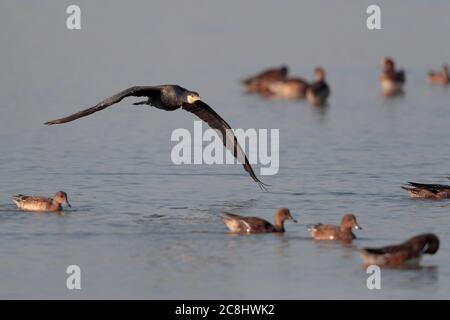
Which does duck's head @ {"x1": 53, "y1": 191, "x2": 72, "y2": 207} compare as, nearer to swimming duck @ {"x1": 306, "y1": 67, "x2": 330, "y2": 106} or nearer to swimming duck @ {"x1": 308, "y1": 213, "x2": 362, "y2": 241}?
swimming duck @ {"x1": 308, "y1": 213, "x2": 362, "y2": 241}

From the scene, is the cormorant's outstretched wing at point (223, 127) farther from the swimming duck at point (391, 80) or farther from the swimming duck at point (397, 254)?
the swimming duck at point (391, 80)

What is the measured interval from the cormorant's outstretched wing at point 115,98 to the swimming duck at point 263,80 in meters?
15.7

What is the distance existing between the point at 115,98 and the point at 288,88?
17.5m

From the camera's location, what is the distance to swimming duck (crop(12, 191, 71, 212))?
1512 cm

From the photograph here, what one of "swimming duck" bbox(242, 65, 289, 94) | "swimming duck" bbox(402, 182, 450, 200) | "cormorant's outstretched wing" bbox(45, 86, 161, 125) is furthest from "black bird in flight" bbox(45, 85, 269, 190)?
"swimming duck" bbox(242, 65, 289, 94)

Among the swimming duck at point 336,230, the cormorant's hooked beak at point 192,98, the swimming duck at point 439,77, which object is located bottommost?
the swimming duck at point 336,230

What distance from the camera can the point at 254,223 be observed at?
45.8ft

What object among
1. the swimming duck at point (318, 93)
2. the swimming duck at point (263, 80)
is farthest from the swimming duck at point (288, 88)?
the swimming duck at point (318, 93)

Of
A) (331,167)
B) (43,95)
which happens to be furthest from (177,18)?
(331,167)

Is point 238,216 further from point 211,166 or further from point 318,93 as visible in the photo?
point 318,93

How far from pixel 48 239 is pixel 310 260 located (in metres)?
2.96

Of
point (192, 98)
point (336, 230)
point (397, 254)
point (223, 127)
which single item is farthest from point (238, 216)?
point (223, 127)

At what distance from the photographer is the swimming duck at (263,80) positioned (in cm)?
3244
